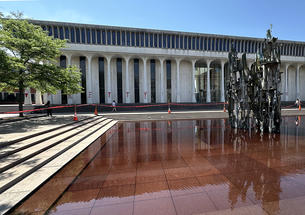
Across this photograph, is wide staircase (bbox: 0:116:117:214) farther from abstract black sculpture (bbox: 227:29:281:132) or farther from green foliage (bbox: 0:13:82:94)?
abstract black sculpture (bbox: 227:29:281:132)

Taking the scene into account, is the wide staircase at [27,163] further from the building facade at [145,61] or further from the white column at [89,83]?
the building facade at [145,61]

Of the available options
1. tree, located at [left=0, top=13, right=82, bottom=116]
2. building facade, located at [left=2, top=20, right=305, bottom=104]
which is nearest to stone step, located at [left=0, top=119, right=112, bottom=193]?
tree, located at [left=0, top=13, right=82, bottom=116]

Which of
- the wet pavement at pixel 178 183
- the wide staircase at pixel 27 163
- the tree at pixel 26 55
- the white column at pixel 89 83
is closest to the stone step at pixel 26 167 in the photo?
the wide staircase at pixel 27 163

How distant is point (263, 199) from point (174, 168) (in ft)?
6.56

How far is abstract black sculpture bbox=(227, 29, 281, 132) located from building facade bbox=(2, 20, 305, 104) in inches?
888

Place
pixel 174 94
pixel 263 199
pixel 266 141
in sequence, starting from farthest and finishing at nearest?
pixel 174 94, pixel 266 141, pixel 263 199

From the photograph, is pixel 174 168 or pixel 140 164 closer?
pixel 174 168

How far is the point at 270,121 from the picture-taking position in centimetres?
760

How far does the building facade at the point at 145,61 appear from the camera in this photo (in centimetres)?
2866

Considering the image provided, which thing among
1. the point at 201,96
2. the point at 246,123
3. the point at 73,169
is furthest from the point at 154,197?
the point at 201,96

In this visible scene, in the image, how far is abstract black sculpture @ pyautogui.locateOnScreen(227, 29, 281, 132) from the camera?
746 centimetres

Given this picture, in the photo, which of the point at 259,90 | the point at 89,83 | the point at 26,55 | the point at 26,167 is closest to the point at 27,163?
the point at 26,167

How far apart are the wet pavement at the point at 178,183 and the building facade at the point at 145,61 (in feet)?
84.9

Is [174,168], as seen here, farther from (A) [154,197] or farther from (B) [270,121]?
(B) [270,121]
